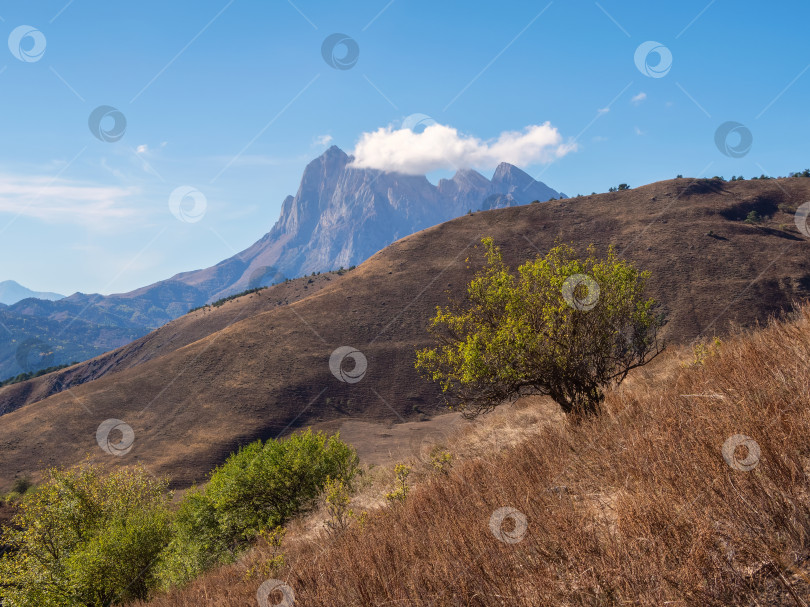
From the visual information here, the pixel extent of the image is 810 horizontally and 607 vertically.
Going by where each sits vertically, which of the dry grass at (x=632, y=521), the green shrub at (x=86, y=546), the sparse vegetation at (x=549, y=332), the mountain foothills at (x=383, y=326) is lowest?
the green shrub at (x=86, y=546)

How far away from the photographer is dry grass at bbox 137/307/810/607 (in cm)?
277

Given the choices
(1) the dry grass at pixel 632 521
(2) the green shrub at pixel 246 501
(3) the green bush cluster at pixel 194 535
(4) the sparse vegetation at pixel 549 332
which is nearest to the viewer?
(1) the dry grass at pixel 632 521

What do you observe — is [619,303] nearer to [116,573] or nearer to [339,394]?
[116,573]

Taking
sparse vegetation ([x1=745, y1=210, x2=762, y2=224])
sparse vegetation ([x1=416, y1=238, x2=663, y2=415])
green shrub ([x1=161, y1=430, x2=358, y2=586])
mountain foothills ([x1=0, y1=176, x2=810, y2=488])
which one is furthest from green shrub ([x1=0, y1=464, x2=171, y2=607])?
sparse vegetation ([x1=745, y1=210, x2=762, y2=224])

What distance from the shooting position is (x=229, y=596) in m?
6.28

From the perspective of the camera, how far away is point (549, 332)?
1154cm

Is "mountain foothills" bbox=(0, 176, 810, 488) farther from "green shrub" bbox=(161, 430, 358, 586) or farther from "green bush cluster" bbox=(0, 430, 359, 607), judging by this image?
"green shrub" bbox=(161, 430, 358, 586)

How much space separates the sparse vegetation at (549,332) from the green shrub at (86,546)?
55.4 ft

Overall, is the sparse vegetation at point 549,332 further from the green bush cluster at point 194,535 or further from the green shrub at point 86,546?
the green shrub at point 86,546

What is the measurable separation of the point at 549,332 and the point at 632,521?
8.46m

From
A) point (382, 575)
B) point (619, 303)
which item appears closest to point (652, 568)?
point (382, 575)

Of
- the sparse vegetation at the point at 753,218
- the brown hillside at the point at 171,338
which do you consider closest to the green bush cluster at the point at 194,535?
the sparse vegetation at the point at 753,218

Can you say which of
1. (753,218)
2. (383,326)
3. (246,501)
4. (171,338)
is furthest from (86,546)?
(171,338)

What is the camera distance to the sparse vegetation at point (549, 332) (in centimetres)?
1130
